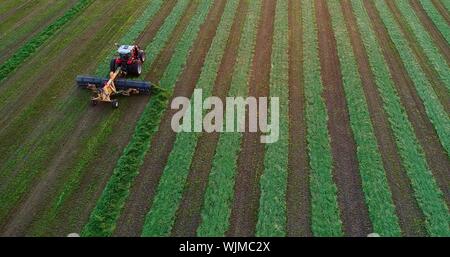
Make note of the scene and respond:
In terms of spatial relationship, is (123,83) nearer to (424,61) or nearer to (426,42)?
(424,61)

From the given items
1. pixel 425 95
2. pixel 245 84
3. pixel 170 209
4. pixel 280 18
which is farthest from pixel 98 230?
pixel 280 18

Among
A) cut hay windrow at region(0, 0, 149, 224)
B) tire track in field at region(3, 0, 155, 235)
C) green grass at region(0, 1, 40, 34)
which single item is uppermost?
green grass at region(0, 1, 40, 34)

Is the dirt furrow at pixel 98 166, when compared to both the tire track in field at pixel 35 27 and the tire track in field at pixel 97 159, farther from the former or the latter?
the tire track in field at pixel 35 27

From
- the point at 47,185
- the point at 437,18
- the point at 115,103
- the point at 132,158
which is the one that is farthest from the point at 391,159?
the point at 437,18

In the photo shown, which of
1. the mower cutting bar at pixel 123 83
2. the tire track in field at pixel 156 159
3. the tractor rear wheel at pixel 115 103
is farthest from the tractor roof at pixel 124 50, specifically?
the tractor rear wheel at pixel 115 103

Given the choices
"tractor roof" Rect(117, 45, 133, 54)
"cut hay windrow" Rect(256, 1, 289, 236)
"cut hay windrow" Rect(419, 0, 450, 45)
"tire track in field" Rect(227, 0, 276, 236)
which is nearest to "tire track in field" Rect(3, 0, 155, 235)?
"tractor roof" Rect(117, 45, 133, 54)

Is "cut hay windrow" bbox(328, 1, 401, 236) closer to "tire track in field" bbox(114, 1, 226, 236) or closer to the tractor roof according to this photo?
"tire track in field" bbox(114, 1, 226, 236)
